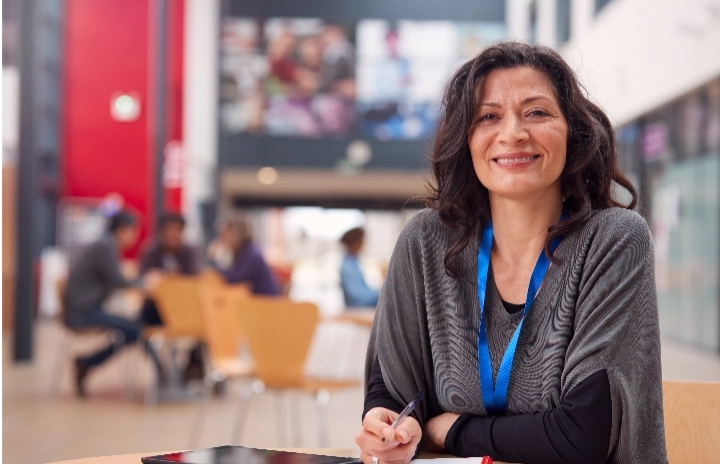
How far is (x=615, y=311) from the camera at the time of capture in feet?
5.04

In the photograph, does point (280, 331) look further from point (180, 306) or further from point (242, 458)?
point (242, 458)

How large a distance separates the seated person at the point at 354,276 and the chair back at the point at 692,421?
20.3 ft

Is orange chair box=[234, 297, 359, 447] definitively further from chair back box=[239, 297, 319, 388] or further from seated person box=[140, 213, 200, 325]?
seated person box=[140, 213, 200, 325]

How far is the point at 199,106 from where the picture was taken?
1836cm

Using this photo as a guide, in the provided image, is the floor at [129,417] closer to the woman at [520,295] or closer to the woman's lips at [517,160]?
the woman at [520,295]

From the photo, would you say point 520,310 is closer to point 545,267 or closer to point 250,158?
point 545,267

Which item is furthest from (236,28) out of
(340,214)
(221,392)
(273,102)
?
(221,392)

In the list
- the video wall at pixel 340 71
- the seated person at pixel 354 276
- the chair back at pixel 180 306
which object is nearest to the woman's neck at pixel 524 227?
the chair back at pixel 180 306

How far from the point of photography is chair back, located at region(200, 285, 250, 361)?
5133 millimetres

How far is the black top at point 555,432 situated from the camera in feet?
4.90

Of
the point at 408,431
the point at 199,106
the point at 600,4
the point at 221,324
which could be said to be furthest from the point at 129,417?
the point at 199,106

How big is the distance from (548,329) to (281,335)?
2.87m

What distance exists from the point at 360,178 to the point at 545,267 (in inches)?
805

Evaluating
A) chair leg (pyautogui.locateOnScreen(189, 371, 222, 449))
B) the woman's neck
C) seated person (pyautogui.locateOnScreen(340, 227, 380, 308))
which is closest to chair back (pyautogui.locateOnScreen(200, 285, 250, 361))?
chair leg (pyautogui.locateOnScreen(189, 371, 222, 449))
